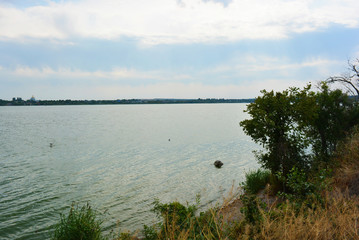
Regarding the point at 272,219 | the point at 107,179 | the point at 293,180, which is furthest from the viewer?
the point at 107,179

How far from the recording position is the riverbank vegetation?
6090 millimetres

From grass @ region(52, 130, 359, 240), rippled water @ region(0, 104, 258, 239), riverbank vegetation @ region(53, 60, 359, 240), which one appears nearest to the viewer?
grass @ region(52, 130, 359, 240)

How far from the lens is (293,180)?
31.0 ft

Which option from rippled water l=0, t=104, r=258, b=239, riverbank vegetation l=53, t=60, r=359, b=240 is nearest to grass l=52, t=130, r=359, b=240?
riverbank vegetation l=53, t=60, r=359, b=240

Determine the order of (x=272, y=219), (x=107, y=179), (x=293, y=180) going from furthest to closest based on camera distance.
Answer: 1. (x=107, y=179)
2. (x=293, y=180)
3. (x=272, y=219)

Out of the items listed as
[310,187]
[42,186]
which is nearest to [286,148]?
[310,187]

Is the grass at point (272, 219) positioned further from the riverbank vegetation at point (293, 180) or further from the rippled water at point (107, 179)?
the rippled water at point (107, 179)

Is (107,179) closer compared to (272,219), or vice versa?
(272,219)

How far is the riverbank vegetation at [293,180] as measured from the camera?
6.09m

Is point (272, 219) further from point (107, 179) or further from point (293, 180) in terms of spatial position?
point (107, 179)

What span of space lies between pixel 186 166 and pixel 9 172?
16.6m

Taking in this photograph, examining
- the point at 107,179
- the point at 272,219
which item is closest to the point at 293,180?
the point at 272,219

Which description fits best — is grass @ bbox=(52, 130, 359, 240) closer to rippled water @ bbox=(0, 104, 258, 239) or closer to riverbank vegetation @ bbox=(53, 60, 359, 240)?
riverbank vegetation @ bbox=(53, 60, 359, 240)

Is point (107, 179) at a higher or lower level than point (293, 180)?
lower
